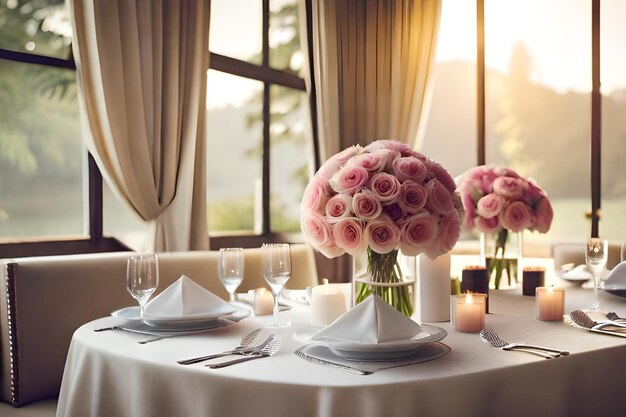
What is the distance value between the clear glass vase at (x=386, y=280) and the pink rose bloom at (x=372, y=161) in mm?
201

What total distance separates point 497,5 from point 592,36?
2.64 feet

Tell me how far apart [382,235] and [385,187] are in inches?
4.3

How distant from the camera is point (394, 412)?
3.69 feet

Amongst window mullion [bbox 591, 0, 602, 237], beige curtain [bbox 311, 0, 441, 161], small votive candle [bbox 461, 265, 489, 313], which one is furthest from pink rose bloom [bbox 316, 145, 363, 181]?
window mullion [bbox 591, 0, 602, 237]

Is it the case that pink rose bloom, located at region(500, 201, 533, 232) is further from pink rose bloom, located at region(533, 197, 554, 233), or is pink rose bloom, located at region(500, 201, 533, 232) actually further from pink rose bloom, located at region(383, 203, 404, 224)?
pink rose bloom, located at region(383, 203, 404, 224)

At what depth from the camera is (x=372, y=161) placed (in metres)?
1.50

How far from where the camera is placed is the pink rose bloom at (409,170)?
58.4 inches

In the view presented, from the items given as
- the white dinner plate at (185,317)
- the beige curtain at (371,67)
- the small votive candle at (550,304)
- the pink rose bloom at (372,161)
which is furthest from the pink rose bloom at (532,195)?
the beige curtain at (371,67)

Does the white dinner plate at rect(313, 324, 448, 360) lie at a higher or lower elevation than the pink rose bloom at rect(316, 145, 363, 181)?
lower

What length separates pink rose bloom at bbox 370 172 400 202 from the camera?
1451 millimetres

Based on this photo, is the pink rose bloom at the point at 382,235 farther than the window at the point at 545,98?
No

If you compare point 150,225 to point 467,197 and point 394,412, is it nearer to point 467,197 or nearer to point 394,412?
point 467,197

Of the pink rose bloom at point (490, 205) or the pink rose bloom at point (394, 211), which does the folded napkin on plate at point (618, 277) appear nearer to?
the pink rose bloom at point (490, 205)

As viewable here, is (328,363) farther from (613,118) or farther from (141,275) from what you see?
(613,118)
